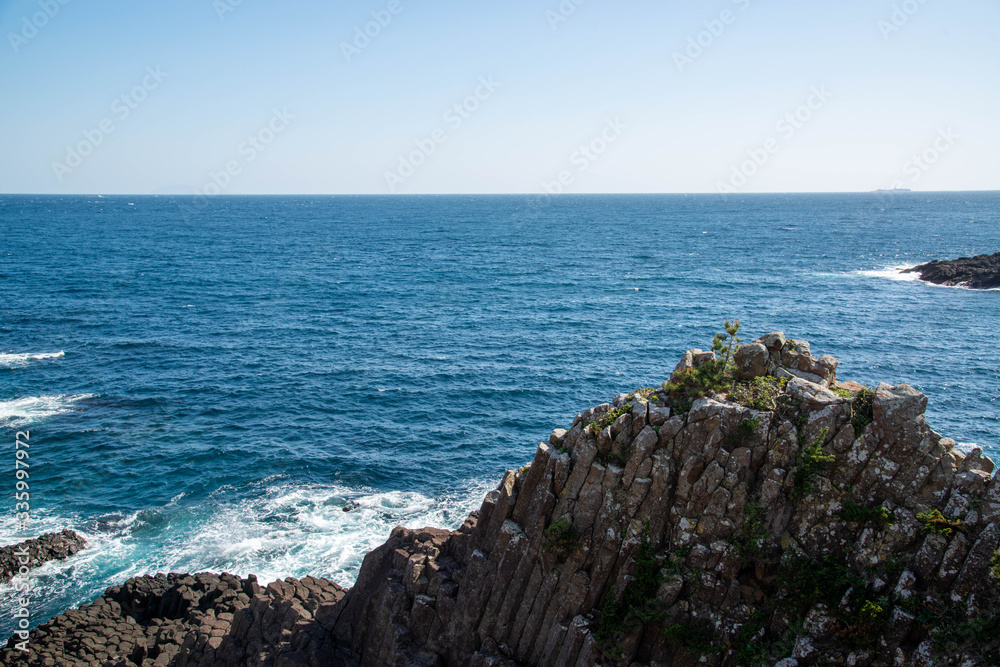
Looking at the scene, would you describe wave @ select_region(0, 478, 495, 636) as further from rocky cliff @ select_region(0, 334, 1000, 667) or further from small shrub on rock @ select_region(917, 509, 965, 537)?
small shrub on rock @ select_region(917, 509, 965, 537)

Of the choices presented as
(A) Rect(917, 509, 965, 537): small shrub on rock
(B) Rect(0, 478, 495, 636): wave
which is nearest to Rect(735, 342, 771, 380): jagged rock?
(A) Rect(917, 509, 965, 537): small shrub on rock

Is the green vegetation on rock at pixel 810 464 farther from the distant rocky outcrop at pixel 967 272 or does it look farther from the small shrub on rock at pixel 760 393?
the distant rocky outcrop at pixel 967 272

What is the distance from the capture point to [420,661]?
25.0m

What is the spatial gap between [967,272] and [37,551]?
150m

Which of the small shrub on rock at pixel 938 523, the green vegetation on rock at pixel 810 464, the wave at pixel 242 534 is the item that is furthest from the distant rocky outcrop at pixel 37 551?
the small shrub on rock at pixel 938 523

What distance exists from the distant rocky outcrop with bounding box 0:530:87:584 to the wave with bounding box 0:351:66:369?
1637 inches

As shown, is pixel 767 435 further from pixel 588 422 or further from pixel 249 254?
pixel 249 254

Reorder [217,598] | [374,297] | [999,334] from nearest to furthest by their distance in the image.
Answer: [217,598]
[999,334]
[374,297]

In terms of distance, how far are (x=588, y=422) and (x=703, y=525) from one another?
18.8 feet

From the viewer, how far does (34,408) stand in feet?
206

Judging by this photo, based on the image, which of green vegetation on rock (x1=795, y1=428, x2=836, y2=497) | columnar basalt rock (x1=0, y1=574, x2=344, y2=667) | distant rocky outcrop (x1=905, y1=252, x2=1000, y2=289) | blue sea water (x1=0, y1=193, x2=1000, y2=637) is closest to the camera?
green vegetation on rock (x1=795, y1=428, x2=836, y2=497)

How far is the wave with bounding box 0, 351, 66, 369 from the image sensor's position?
74.2 m

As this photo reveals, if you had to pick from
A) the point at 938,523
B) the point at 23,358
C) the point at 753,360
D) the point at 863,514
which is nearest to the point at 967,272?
the point at 753,360

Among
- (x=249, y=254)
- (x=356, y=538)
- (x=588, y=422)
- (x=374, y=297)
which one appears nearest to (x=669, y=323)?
(x=374, y=297)
